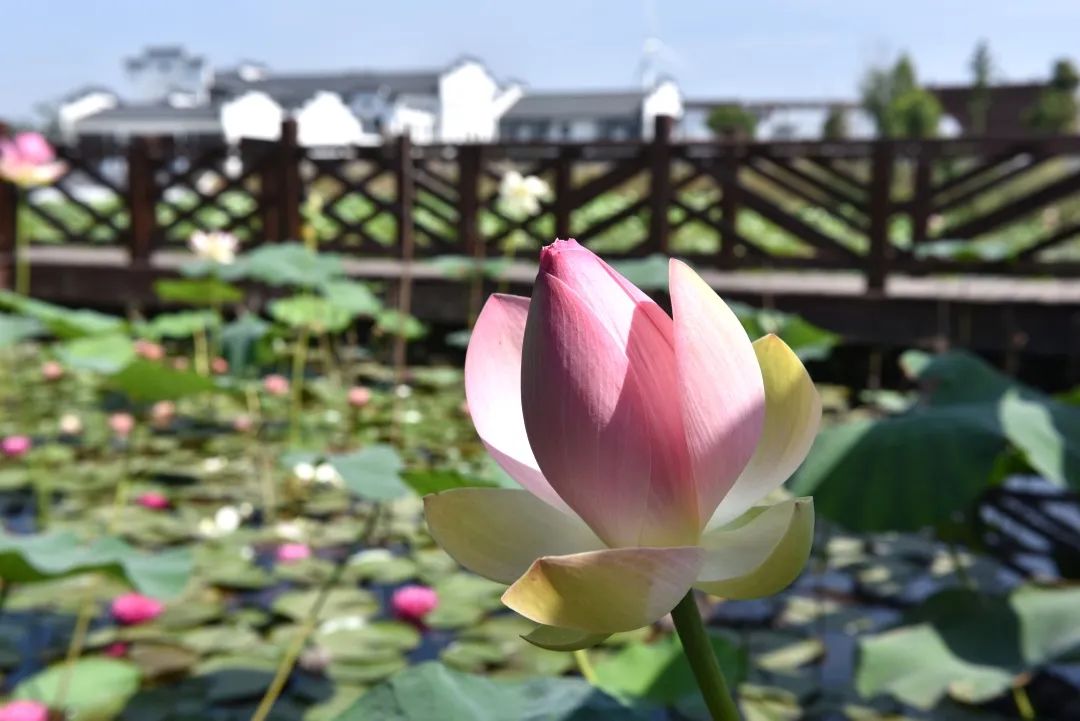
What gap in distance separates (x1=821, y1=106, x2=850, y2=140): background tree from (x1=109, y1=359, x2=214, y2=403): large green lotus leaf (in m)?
29.7

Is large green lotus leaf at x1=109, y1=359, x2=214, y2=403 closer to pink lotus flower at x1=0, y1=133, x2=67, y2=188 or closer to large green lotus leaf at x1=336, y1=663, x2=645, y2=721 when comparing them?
pink lotus flower at x1=0, y1=133, x2=67, y2=188

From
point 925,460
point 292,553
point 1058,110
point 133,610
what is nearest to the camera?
point 925,460

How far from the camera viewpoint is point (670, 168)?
4375mm

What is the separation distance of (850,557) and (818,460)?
2.11 ft

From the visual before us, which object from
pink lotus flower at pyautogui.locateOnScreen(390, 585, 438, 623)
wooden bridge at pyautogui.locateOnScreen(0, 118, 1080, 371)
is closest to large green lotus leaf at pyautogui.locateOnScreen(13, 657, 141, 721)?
pink lotus flower at pyautogui.locateOnScreen(390, 585, 438, 623)

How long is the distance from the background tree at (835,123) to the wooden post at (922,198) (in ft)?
83.5

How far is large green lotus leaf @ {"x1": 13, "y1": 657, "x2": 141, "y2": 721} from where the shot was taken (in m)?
1.09

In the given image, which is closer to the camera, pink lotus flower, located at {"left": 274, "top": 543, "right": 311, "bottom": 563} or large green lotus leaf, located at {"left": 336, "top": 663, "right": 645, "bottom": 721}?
large green lotus leaf, located at {"left": 336, "top": 663, "right": 645, "bottom": 721}

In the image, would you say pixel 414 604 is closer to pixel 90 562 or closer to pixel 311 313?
pixel 90 562

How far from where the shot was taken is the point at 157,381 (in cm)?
168

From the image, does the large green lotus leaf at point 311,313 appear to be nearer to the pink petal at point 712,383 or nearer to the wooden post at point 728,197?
the wooden post at point 728,197

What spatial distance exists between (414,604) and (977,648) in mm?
721

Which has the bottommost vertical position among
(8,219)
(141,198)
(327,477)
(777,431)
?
(327,477)

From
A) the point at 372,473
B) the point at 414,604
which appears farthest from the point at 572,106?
the point at 372,473
